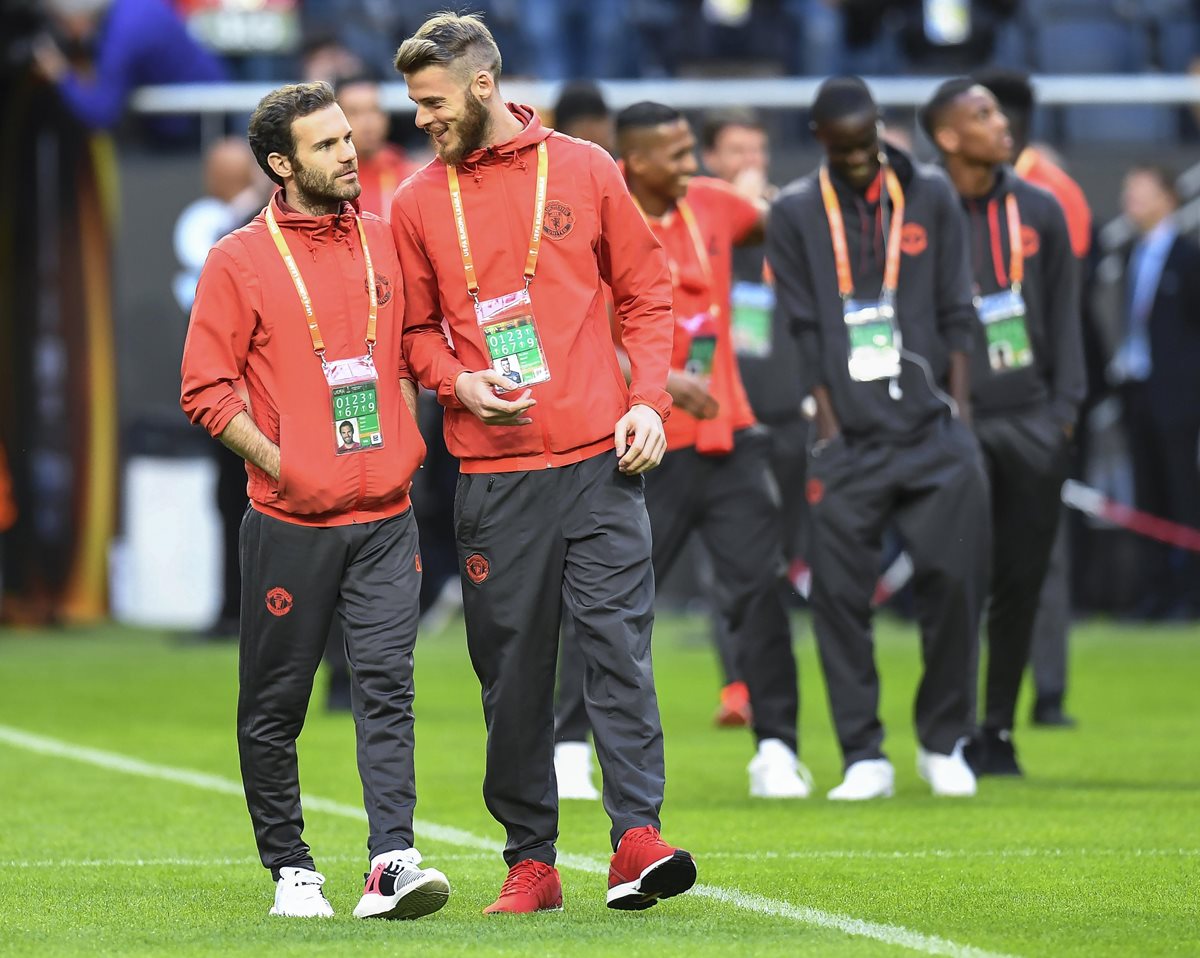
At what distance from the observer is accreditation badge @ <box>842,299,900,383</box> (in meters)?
7.32

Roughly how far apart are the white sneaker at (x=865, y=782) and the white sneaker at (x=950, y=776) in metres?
0.15

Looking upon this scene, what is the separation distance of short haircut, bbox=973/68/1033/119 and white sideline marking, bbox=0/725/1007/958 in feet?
12.0

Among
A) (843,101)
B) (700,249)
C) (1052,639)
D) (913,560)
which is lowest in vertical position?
(1052,639)

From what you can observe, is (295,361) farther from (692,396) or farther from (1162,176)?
(1162,176)

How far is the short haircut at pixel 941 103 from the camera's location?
7949mm

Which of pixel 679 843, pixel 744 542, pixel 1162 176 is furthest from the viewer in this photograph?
pixel 1162 176

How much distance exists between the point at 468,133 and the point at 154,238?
10.0 metres

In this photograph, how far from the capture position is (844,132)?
23.9ft

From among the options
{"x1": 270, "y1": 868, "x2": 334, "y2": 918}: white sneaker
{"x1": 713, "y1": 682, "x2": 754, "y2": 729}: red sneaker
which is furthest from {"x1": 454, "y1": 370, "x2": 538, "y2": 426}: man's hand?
{"x1": 713, "y1": 682, "x2": 754, "y2": 729}: red sneaker

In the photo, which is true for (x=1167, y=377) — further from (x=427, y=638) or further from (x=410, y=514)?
(x=410, y=514)

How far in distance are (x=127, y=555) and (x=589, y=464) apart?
32.4ft

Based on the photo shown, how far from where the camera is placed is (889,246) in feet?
24.1

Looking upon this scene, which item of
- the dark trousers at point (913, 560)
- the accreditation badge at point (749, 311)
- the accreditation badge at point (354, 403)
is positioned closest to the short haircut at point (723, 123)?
the accreditation badge at point (749, 311)

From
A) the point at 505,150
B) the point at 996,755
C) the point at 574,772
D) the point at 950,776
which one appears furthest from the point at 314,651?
the point at 996,755
